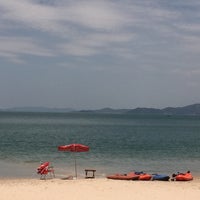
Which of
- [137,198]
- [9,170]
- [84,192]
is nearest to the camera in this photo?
[137,198]

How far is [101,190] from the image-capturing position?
17.6m

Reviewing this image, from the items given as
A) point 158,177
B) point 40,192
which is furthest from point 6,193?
point 158,177

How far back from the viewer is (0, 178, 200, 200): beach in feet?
52.7

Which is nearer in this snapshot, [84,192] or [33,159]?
[84,192]

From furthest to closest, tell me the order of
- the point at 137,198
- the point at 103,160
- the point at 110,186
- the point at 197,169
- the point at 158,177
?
the point at 103,160
the point at 197,169
the point at 158,177
the point at 110,186
the point at 137,198

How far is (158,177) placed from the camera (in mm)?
21781

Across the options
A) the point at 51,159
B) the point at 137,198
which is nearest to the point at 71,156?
the point at 51,159

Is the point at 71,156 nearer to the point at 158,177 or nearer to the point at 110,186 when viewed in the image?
the point at 158,177

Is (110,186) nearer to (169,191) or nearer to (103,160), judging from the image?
(169,191)

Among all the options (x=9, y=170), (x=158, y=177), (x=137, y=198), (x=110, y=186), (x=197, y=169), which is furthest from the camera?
(x=197, y=169)

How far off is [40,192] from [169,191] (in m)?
5.24

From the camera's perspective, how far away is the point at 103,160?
3303 cm

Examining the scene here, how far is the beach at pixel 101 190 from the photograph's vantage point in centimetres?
1606

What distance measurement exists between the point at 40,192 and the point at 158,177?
7.26 m
